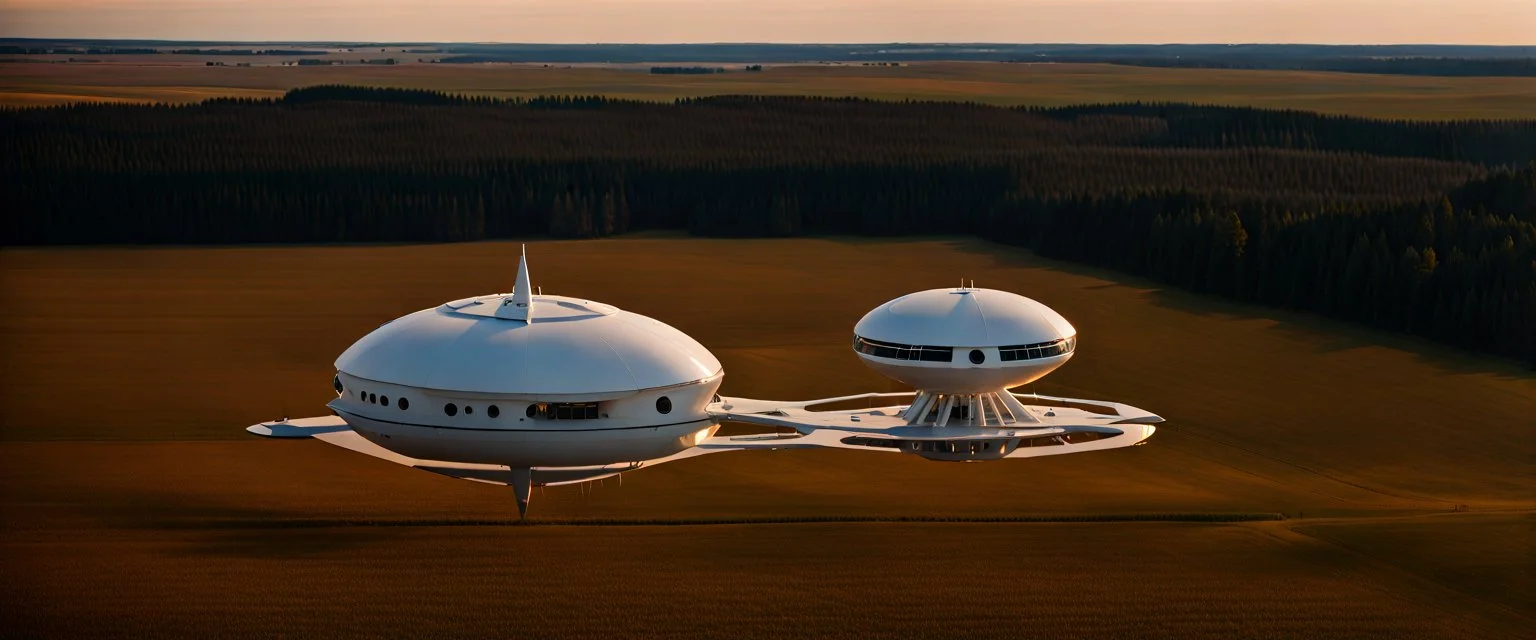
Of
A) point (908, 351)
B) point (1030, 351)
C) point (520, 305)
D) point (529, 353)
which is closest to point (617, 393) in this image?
point (529, 353)

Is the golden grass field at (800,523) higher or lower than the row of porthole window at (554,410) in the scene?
lower

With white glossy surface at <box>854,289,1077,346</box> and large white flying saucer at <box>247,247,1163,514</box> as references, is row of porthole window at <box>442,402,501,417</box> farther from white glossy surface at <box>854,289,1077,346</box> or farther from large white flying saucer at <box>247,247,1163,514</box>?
white glossy surface at <box>854,289,1077,346</box>

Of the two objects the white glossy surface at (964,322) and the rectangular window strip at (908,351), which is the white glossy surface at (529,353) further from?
the white glossy surface at (964,322)

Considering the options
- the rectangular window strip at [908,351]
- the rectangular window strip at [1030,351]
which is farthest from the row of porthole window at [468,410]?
the rectangular window strip at [1030,351]

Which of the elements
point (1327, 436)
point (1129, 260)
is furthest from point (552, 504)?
point (1129, 260)

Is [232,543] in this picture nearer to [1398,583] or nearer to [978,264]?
[1398,583]

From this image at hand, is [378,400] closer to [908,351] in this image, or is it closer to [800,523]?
[800,523]
